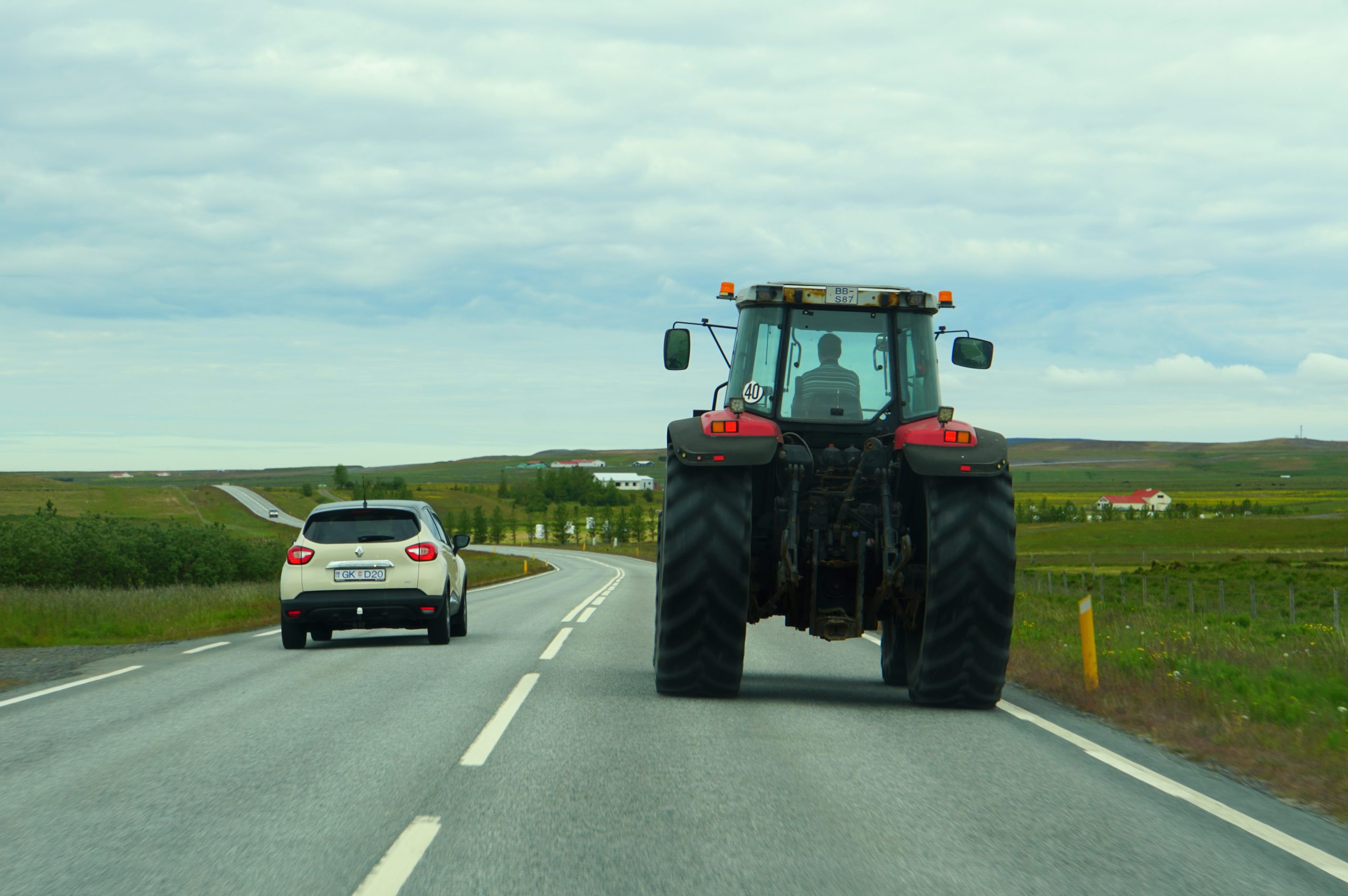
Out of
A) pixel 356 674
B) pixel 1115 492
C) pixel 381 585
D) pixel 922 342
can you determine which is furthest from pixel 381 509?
pixel 1115 492

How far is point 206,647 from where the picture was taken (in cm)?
1455

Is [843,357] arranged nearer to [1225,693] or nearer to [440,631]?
[1225,693]

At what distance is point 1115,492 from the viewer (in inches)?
7869

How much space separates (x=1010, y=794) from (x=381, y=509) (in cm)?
1008

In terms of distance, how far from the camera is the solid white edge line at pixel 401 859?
4.17 m

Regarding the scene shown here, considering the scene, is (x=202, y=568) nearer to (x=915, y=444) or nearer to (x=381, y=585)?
(x=381, y=585)

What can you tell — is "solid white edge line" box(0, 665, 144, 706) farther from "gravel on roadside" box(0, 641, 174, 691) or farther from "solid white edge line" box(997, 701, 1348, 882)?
"solid white edge line" box(997, 701, 1348, 882)

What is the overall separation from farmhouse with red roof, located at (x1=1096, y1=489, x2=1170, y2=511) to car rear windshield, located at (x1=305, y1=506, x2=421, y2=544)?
168 meters

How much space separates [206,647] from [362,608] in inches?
88.0

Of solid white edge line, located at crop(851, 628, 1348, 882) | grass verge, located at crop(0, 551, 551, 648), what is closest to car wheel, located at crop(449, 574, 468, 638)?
grass verge, located at crop(0, 551, 551, 648)

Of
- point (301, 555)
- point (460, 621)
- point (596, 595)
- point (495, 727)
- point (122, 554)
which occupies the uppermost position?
point (301, 555)

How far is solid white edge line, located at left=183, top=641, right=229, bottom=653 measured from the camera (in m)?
13.9

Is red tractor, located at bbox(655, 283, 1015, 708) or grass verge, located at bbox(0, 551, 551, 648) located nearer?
red tractor, located at bbox(655, 283, 1015, 708)

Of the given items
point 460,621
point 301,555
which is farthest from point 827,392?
point 460,621
